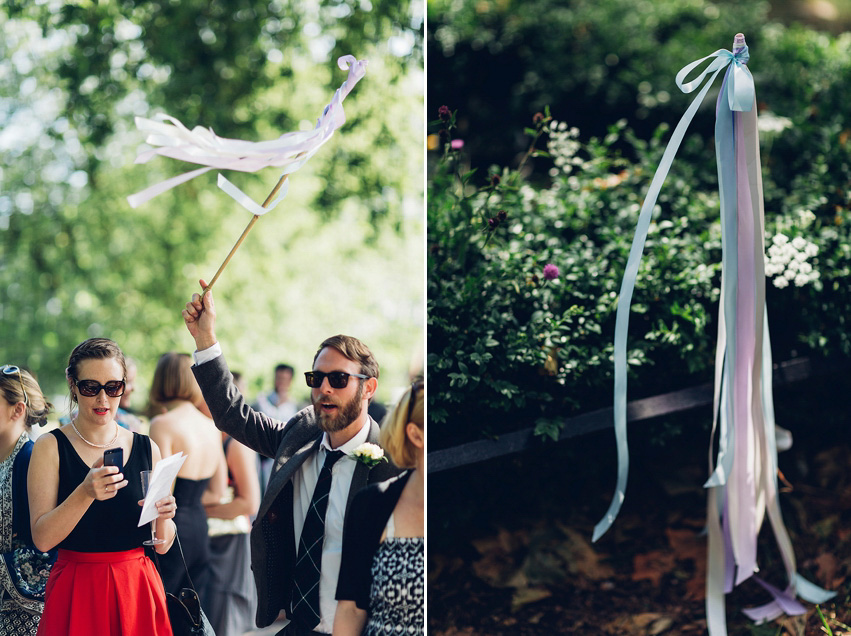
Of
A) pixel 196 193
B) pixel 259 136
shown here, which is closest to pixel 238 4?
pixel 259 136

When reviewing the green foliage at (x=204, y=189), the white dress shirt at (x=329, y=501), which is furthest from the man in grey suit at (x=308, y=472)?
the green foliage at (x=204, y=189)

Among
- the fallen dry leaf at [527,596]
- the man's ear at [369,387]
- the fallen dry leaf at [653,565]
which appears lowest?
the fallen dry leaf at [527,596]

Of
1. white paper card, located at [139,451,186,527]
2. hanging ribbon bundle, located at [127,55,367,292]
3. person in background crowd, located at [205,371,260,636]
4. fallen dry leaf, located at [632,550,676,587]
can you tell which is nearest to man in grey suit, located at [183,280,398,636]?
white paper card, located at [139,451,186,527]

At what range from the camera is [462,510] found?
360 cm

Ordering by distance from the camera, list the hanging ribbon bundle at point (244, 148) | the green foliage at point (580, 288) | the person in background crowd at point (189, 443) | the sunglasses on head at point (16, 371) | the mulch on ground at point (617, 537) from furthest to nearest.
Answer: the mulch on ground at point (617, 537), the green foliage at point (580, 288), the person in background crowd at point (189, 443), the sunglasses on head at point (16, 371), the hanging ribbon bundle at point (244, 148)

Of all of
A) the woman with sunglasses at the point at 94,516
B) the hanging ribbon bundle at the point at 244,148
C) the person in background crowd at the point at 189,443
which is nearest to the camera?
the woman with sunglasses at the point at 94,516

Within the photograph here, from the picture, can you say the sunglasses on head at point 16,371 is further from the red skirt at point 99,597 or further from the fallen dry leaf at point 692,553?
the fallen dry leaf at point 692,553

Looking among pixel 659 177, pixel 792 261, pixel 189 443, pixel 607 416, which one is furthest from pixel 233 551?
pixel 792 261

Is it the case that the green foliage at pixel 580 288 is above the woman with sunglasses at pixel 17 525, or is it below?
above

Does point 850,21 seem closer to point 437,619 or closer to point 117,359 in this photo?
point 437,619

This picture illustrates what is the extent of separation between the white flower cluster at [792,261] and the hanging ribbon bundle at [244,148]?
7.89 ft

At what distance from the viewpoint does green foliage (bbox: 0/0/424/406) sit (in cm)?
673

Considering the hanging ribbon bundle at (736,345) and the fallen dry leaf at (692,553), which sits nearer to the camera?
the hanging ribbon bundle at (736,345)

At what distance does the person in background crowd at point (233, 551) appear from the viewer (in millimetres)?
→ 3594
